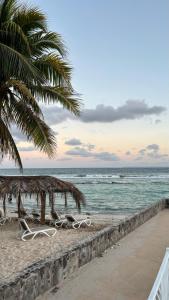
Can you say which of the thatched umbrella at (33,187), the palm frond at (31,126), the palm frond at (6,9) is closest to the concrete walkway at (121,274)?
the palm frond at (31,126)

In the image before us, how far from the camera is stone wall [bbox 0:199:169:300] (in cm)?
466

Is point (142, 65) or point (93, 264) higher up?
point (142, 65)

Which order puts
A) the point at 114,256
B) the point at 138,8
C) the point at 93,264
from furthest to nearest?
the point at 138,8
the point at 114,256
the point at 93,264

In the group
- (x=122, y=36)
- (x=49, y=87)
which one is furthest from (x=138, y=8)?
(x=49, y=87)

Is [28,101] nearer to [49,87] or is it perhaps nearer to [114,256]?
[49,87]

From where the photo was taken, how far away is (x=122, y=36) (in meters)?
14.6

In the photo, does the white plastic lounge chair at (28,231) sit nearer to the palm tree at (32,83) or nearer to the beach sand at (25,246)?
the beach sand at (25,246)

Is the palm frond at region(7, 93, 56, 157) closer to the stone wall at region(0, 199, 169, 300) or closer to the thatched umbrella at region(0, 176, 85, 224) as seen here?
the thatched umbrella at region(0, 176, 85, 224)

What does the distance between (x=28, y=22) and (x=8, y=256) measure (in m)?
7.12

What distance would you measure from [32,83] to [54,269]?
6548 mm

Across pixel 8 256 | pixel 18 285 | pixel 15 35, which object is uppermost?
pixel 15 35

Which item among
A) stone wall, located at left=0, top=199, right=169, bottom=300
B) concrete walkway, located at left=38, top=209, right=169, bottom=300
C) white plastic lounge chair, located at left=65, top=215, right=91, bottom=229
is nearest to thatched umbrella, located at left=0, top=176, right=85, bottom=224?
white plastic lounge chair, located at left=65, top=215, right=91, bottom=229

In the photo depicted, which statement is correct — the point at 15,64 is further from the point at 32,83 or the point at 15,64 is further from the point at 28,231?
the point at 28,231

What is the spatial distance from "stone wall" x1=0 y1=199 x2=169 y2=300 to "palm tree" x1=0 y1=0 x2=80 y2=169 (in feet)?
12.0
